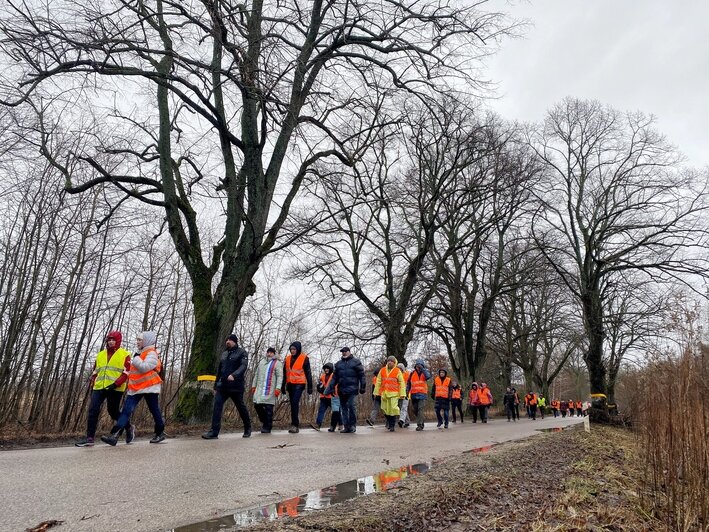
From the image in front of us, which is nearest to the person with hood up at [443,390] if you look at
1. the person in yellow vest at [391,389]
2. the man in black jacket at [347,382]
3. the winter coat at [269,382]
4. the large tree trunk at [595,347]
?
the person in yellow vest at [391,389]

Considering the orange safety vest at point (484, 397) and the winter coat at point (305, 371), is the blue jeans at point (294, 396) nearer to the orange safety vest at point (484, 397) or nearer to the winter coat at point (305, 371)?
the winter coat at point (305, 371)

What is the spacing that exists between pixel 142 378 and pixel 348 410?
17.9ft

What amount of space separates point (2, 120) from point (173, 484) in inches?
428

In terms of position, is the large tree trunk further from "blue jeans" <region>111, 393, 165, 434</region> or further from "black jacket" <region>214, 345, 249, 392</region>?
"blue jeans" <region>111, 393, 165, 434</region>

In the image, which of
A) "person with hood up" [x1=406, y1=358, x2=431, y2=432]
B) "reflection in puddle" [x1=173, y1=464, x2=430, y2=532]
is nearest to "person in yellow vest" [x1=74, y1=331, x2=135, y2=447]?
"reflection in puddle" [x1=173, y1=464, x2=430, y2=532]

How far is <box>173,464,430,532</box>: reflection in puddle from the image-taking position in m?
3.53

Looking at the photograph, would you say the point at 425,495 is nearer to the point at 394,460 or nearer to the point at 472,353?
the point at 394,460

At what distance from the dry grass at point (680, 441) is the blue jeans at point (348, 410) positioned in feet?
24.5

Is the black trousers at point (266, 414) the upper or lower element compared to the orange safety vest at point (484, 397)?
lower

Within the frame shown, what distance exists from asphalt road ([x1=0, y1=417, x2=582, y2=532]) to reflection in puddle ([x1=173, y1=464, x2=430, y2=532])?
0.15 metres

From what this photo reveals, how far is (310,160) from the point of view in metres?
13.6

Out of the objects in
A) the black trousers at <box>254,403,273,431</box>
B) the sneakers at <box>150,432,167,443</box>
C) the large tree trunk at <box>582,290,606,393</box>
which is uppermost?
the large tree trunk at <box>582,290,606,393</box>

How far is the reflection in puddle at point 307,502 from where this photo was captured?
3.53m

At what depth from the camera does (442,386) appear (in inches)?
657
